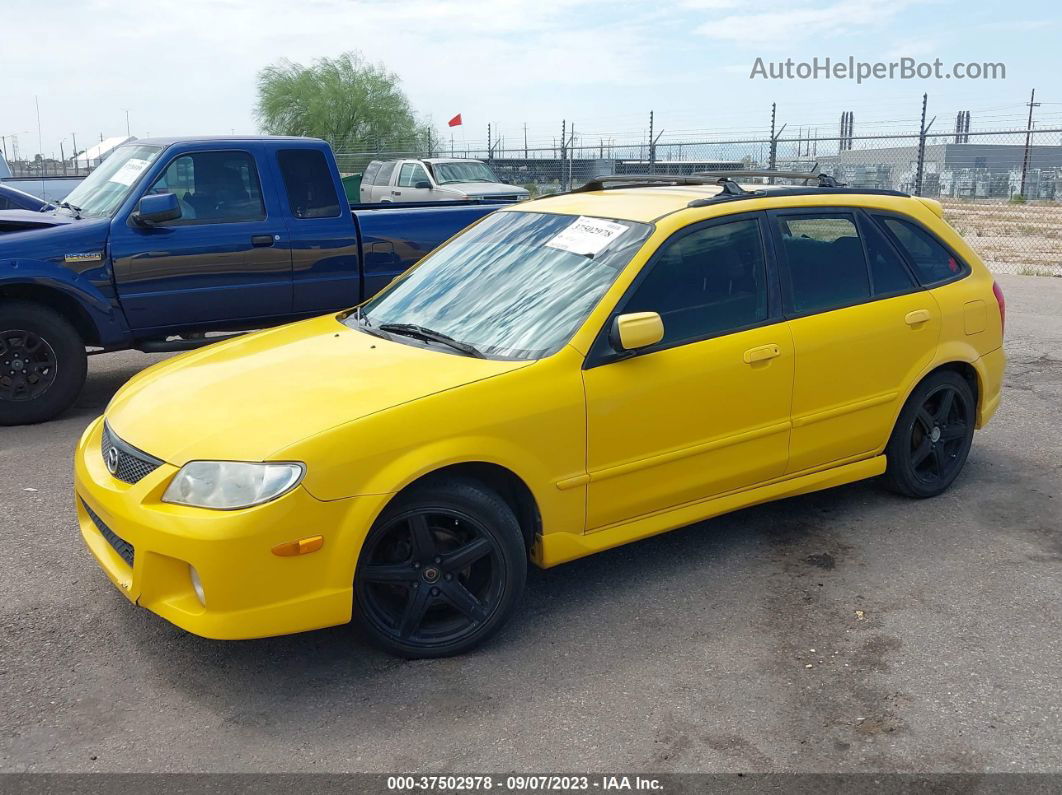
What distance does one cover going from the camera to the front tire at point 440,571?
11.4 feet

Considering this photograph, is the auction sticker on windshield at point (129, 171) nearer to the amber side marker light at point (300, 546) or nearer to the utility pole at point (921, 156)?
the amber side marker light at point (300, 546)

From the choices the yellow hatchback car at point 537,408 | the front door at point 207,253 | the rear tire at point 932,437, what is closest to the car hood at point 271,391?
the yellow hatchback car at point 537,408

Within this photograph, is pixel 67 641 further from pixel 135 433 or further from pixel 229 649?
pixel 135 433

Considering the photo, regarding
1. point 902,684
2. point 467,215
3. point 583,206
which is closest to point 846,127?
point 467,215

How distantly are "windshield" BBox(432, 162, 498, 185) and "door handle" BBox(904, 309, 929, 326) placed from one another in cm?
1487

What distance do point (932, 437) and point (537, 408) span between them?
2.49 m

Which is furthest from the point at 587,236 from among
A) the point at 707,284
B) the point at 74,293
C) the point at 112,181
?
the point at 112,181

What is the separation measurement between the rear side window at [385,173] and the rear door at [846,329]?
1673 centimetres

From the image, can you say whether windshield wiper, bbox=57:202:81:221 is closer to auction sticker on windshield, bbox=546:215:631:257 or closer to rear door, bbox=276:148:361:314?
Answer: rear door, bbox=276:148:361:314

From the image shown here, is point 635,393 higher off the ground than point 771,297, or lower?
lower

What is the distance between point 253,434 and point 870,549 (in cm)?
283

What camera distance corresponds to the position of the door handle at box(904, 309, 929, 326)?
480cm

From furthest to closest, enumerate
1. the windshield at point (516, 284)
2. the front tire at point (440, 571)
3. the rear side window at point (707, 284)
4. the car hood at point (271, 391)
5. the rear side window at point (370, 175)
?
the rear side window at point (370, 175) < the rear side window at point (707, 284) < the windshield at point (516, 284) < the front tire at point (440, 571) < the car hood at point (271, 391)

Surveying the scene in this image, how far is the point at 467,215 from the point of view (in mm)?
8008
